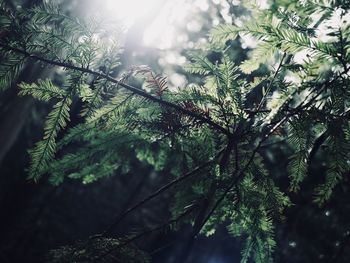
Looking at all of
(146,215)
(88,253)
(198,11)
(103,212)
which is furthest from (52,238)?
(88,253)

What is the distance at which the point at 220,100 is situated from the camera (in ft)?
6.70

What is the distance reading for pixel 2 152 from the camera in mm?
7867

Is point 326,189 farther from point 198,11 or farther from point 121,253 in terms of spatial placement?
point 198,11

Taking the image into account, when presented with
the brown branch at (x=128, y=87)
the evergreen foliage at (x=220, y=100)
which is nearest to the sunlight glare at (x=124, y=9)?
the evergreen foliage at (x=220, y=100)

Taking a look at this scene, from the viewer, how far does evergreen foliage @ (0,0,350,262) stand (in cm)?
166

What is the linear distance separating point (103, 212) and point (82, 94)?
54.7 feet

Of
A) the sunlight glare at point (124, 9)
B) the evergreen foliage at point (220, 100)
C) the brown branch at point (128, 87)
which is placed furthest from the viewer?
the sunlight glare at point (124, 9)

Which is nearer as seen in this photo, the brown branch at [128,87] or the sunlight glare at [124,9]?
the brown branch at [128,87]

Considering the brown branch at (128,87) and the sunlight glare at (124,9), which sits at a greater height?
the sunlight glare at (124,9)

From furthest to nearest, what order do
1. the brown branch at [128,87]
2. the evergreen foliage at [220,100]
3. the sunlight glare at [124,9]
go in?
the sunlight glare at [124,9], the brown branch at [128,87], the evergreen foliage at [220,100]

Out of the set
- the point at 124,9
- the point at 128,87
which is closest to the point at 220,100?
the point at 128,87

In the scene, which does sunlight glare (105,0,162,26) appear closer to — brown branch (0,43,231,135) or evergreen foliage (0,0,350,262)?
evergreen foliage (0,0,350,262)

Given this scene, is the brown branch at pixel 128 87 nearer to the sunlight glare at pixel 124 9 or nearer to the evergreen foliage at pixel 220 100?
the evergreen foliage at pixel 220 100

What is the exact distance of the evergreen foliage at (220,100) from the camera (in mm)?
1664
